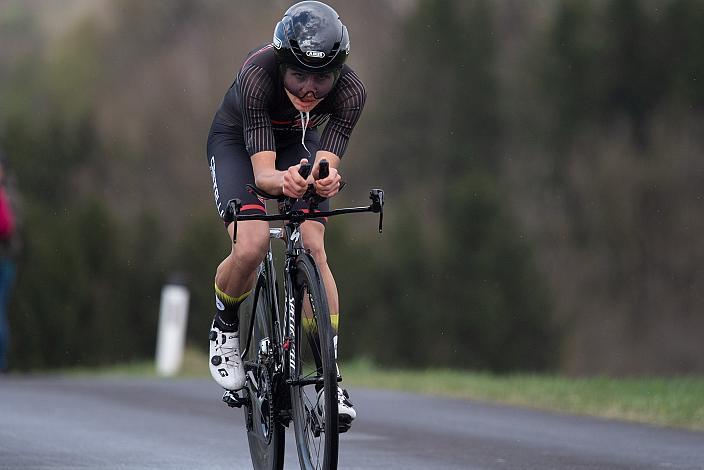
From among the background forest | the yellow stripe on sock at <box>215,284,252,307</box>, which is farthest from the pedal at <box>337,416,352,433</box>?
the background forest

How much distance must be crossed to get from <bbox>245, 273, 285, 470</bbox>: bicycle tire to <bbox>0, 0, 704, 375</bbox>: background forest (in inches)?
1380

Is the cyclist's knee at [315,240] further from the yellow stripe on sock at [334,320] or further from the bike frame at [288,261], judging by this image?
the yellow stripe on sock at [334,320]

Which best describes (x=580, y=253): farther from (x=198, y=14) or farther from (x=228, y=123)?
(x=228, y=123)

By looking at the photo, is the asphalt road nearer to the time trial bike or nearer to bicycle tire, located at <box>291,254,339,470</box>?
the time trial bike

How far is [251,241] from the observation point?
6.69 meters

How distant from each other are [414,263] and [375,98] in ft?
39.0

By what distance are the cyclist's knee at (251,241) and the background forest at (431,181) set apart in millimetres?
35366

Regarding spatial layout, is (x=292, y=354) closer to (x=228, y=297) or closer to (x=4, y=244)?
(x=228, y=297)

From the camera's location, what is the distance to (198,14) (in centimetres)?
6312

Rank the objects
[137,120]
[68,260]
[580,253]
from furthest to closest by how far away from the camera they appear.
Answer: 1. [137,120]
2. [580,253]
3. [68,260]

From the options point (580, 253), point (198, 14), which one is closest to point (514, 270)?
point (580, 253)

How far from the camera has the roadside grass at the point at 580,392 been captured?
36.4 feet

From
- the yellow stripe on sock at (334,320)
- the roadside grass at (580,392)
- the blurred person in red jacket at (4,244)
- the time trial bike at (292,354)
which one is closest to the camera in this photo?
the time trial bike at (292,354)

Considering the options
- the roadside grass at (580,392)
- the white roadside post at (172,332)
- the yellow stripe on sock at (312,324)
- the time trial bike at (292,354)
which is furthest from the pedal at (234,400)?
the white roadside post at (172,332)
